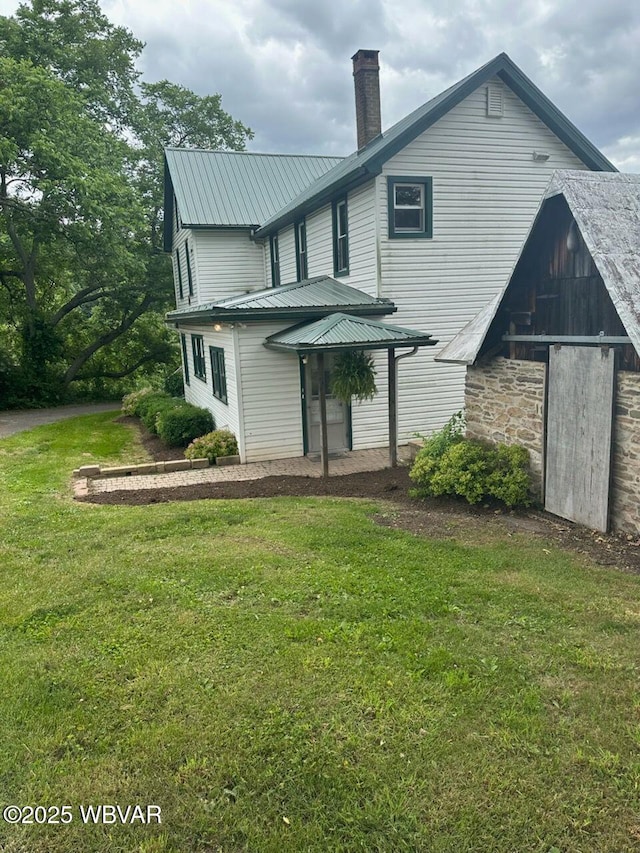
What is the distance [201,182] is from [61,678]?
18460 mm

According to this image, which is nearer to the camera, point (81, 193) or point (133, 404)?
point (81, 193)

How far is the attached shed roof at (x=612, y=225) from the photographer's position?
259 inches

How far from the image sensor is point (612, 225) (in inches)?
282

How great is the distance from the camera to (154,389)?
965 inches

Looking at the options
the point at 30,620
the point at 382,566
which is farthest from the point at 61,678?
the point at 382,566

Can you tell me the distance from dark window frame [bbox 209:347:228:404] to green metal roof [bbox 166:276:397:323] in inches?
51.1

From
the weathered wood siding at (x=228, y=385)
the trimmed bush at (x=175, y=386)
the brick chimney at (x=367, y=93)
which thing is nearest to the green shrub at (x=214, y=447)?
the weathered wood siding at (x=228, y=385)

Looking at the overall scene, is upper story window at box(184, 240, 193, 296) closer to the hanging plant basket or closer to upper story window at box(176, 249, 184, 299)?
upper story window at box(176, 249, 184, 299)

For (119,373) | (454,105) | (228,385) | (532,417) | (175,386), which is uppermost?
(454,105)

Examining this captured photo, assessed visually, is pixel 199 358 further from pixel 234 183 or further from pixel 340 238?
pixel 234 183

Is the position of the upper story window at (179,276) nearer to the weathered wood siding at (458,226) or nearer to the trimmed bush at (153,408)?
the trimmed bush at (153,408)

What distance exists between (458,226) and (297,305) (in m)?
4.11

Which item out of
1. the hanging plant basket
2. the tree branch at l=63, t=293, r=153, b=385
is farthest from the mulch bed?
the tree branch at l=63, t=293, r=153, b=385

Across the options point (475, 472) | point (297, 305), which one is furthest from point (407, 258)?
point (475, 472)
